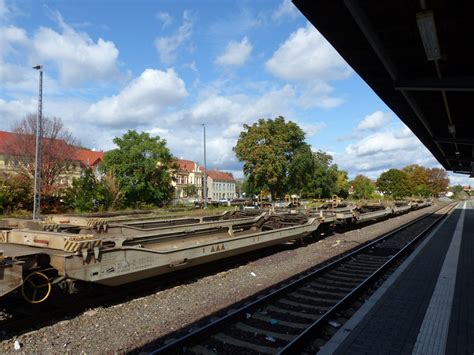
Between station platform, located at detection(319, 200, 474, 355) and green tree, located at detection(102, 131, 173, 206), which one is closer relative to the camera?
station platform, located at detection(319, 200, 474, 355)

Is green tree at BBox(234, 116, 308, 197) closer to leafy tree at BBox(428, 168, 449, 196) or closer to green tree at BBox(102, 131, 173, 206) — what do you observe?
green tree at BBox(102, 131, 173, 206)

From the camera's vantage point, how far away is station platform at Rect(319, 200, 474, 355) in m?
4.84

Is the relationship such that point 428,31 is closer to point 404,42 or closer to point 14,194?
point 404,42

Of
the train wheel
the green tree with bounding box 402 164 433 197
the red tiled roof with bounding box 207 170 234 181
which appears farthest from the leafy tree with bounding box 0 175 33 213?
the green tree with bounding box 402 164 433 197

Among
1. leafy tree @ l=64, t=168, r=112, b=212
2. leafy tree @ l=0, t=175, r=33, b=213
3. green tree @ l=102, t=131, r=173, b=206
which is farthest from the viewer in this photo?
green tree @ l=102, t=131, r=173, b=206

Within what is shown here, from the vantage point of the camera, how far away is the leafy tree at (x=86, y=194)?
32469mm

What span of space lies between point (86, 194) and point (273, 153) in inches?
924

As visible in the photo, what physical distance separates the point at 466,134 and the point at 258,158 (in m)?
28.9

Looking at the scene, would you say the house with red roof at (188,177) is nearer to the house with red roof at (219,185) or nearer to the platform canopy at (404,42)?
the house with red roof at (219,185)

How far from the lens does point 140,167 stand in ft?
145

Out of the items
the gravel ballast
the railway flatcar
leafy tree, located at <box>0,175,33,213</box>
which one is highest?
leafy tree, located at <box>0,175,33,213</box>

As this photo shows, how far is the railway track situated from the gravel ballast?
506 mm

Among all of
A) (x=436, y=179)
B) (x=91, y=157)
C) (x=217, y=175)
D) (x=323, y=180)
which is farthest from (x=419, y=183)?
(x=91, y=157)

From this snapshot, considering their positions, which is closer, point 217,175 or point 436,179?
point 436,179
